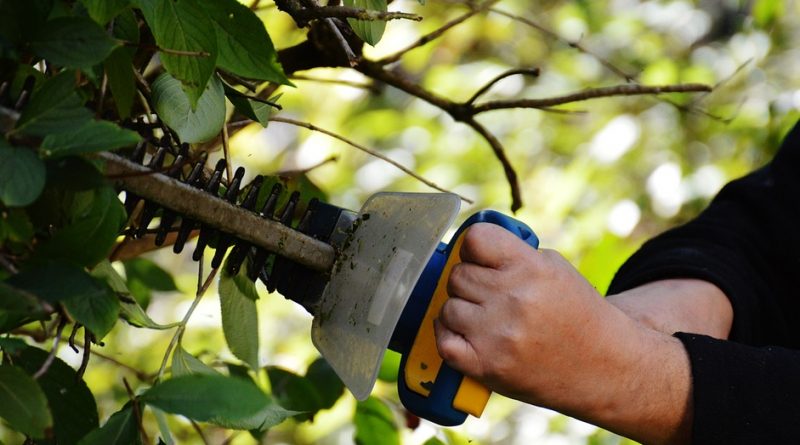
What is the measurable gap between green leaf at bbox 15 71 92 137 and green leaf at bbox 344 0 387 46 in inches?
8.3

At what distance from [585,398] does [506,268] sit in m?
0.13

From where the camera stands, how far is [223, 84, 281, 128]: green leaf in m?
0.66

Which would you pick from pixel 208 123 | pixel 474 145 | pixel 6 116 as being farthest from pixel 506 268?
pixel 474 145

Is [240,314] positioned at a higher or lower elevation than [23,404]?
higher

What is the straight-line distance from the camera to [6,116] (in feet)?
1.65

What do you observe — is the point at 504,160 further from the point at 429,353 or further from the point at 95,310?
the point at 95,310

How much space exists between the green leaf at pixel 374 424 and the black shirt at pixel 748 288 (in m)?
0.29

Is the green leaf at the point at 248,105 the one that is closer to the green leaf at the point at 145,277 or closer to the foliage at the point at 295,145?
the foliage at the point at 295,145

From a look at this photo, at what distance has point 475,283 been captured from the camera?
29.0 inches

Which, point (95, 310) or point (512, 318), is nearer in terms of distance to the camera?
point (95, 310)

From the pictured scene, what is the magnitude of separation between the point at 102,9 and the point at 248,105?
170 mm

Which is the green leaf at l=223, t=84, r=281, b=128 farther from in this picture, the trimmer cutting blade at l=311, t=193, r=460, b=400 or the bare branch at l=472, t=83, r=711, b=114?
the bare branch at l=472, t=83, r=711, b=114

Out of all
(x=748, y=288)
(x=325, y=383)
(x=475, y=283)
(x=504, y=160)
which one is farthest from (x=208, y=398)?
(x=748, y=288)

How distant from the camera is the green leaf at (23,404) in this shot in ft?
1.57
